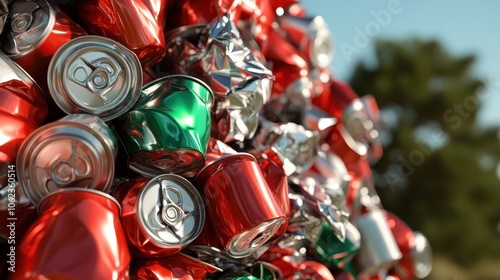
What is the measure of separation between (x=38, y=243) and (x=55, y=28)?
0.26 meters

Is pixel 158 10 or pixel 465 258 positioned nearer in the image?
pixel 158 10

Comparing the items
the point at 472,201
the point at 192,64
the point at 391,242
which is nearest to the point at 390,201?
the point at 472,201

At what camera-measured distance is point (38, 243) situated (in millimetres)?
672

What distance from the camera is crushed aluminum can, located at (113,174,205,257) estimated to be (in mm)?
737

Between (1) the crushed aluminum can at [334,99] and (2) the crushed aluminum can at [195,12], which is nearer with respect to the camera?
(2) the crushed aluminum can at [195,12]

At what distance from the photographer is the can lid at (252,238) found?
80 centimetres

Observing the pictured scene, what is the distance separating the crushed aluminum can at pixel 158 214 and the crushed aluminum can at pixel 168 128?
27 millimetres

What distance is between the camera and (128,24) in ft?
2.64

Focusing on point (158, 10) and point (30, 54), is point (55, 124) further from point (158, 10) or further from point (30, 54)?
point (158, 10)

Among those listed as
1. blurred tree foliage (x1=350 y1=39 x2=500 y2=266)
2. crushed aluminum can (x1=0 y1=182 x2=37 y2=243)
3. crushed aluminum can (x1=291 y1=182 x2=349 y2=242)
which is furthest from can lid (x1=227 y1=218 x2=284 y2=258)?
blurred tree foliage (x1=350 y1=39 x2=500 y2=266)

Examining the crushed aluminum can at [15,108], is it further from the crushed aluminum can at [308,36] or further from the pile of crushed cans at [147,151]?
the crushed aluminum can at [308,36]

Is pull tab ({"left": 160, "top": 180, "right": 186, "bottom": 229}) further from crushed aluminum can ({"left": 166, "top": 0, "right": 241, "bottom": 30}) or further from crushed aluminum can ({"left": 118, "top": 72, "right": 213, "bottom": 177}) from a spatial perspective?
crushed aluminum can ({"left": 166, "top": 0, "right": 241, "bottom": 30})

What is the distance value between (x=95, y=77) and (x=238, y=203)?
223 millimetres

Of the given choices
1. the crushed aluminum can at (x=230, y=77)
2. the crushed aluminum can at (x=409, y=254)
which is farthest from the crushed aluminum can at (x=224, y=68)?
the crushed aluminum can at (x=409, y=254)
